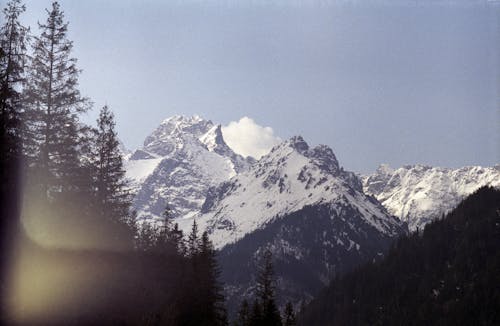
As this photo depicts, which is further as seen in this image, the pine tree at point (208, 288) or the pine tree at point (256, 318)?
the pine tree at point (256, 318)

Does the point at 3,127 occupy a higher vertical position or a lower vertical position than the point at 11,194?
higher

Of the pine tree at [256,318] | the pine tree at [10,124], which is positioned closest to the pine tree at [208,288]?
the pine tree at [256,318]

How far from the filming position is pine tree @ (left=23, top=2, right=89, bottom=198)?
42.2m

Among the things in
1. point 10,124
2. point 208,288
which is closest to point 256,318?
point 208,288

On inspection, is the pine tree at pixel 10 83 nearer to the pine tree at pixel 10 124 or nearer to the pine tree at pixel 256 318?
the pine tree at pixel 10 124

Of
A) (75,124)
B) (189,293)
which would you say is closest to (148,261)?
(189,293)

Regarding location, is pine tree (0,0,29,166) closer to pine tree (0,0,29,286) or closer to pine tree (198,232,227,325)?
pine tree (0,0,29,286)

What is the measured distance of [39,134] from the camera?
4241 cm

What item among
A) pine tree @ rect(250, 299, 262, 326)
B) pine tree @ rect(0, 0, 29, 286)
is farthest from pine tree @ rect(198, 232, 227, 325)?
pine tree @ rect(0, 0, 29, 286)

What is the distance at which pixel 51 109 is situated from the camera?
43.5 meters

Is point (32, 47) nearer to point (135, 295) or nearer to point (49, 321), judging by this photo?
point (135, 295)

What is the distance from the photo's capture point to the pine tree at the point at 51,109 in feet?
139

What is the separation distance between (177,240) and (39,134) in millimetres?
34019

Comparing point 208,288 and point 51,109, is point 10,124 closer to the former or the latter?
point 51,109
